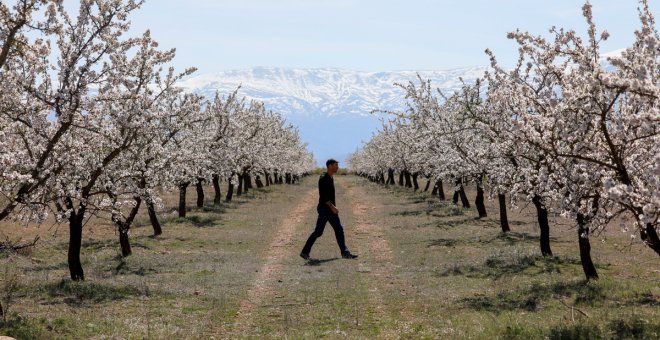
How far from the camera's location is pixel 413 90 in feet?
151

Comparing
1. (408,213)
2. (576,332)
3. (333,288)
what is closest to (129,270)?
(333,288)

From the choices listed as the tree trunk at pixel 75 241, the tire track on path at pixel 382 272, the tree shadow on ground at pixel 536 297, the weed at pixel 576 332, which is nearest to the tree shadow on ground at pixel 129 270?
the tree trunk at pixel 75 241

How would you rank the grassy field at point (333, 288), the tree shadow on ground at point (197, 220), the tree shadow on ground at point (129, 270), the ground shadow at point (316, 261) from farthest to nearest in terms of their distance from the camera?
1. the tree shadow on ground at point (197, 220)
2. the ground shadow at point (316, 261)
3. the tree shadow on ground at point (129, 270)
4. the grassy field at point (333, 288)

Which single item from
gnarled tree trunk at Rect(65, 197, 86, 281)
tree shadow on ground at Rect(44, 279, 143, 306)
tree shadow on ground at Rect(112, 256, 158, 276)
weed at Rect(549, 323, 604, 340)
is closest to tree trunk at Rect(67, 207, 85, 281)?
gnarled tree trunk at Rect(65, 197, 86, 281)

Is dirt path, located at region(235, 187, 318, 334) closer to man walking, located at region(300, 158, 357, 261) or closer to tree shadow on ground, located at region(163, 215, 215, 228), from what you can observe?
man walking, located at region(300, 158, 357, 261)

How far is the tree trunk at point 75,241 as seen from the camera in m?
19.5

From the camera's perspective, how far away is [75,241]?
20.0 meters

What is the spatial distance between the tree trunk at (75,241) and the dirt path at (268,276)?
572cm

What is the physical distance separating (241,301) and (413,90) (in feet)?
101

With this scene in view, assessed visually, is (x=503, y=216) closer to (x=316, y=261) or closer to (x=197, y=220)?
(x=316, y=261)

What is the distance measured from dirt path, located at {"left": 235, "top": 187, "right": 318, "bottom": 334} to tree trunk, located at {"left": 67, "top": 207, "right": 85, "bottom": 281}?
5.72 meters

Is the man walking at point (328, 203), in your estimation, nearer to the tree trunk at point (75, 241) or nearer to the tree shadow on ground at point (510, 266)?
the tree shadow on ground at point (510, 266)

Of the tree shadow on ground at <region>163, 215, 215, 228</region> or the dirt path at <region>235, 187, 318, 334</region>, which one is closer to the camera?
the dirt path at <region>235, 187, 318, 334</region>

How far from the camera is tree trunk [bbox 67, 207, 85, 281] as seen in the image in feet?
64.0
